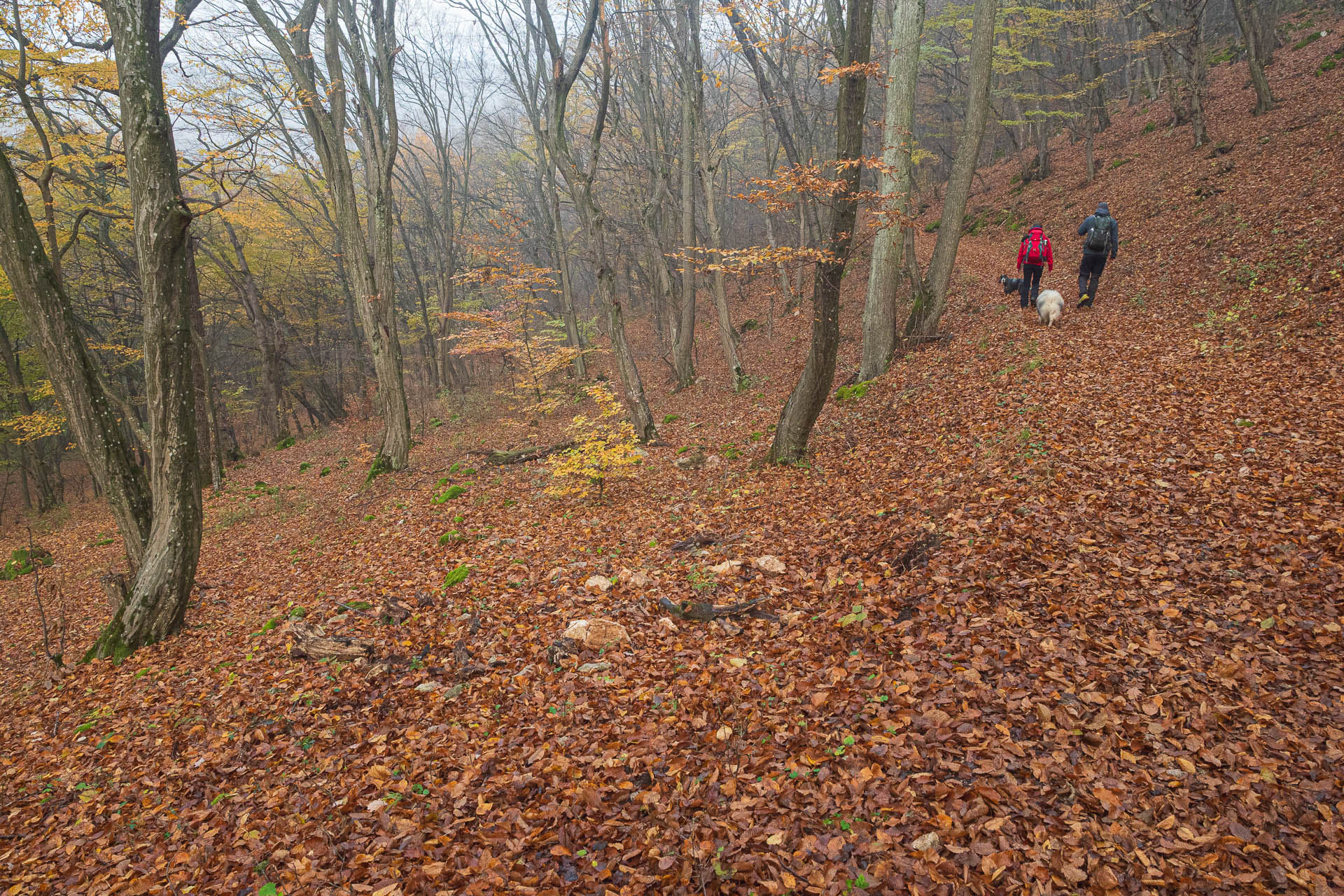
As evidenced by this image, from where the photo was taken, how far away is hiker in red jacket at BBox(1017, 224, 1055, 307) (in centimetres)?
1109

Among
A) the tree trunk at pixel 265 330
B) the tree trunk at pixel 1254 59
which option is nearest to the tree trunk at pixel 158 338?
the tree trunk at pixel 265 330

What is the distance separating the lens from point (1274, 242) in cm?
974

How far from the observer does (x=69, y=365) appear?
6488 millimetres

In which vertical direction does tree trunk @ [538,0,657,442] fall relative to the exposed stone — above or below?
above

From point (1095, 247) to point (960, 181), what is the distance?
9.05 feet

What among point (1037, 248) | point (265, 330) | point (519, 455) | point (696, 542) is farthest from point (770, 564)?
point (265, 330)

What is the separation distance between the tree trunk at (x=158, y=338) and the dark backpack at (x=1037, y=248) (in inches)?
529

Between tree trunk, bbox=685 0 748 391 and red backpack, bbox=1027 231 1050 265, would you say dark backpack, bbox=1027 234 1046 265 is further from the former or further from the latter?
tree trunk, bbox=685 0 748 391

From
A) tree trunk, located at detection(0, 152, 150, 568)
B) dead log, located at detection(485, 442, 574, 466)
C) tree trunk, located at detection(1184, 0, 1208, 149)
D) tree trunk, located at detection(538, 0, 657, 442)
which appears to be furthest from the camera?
tree trunk, located at detection(1184, 0, 1208, 149)

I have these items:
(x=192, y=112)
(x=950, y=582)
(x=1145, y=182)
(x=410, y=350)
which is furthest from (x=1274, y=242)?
(x=410, y=350)

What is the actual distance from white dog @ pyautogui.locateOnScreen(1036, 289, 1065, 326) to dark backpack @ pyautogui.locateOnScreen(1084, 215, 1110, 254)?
1042 millimetres

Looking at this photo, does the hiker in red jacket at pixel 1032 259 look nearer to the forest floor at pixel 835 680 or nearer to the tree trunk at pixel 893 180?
the forest floor at pixel 835 680

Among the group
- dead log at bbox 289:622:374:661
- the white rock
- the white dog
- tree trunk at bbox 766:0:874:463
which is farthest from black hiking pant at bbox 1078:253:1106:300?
dead log at bbox 289:622:374:661

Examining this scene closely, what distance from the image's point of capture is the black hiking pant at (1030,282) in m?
11.3
